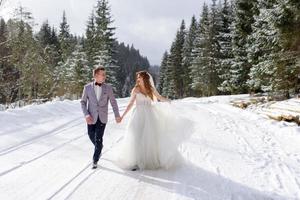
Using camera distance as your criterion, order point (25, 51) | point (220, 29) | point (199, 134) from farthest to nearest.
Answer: point (220, 29) → point (25, 51) → point (199, 134)

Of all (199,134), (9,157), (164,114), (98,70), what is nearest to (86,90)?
(98,70)

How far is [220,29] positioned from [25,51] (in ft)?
74.8

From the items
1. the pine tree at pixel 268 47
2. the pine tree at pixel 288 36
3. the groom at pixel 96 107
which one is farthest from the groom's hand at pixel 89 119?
the pine tree at pixel 268 47

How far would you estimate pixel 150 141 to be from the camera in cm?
805

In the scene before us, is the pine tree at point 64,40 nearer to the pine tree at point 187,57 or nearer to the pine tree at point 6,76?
the pine tree at point 187,57

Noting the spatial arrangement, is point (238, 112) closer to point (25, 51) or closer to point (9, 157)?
point (9, 157)

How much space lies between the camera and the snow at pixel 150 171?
21.4ft

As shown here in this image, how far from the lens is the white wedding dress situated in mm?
7996

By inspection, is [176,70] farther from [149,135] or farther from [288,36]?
[149,135]

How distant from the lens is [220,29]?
46.5 metres

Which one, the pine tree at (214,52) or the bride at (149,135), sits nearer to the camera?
the bride at (149,135)

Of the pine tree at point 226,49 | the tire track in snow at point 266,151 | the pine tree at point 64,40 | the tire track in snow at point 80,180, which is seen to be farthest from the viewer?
the pine tree at point 64,40

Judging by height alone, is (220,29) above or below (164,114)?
above

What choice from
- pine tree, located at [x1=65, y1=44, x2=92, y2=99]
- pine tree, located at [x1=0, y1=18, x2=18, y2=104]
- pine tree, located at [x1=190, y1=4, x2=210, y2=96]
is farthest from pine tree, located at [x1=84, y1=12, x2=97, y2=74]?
pine tree, located at [x1=0, y1=18, x2=18, y2=104]
